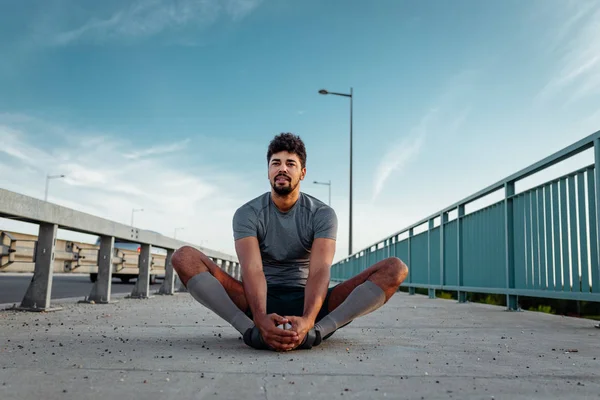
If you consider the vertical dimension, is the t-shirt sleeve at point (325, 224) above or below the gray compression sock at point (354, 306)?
above

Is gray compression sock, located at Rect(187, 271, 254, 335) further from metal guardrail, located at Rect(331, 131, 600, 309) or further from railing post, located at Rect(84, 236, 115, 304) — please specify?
railing post, located at Rect(84, 236, 115, 304)

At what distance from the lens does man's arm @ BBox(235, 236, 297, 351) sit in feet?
8.61

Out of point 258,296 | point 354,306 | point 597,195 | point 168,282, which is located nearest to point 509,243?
point 597,195

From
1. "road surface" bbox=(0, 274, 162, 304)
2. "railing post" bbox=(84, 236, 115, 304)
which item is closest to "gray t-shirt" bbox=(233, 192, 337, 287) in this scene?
"railing post" bbox=(84, 236, 115, 304)

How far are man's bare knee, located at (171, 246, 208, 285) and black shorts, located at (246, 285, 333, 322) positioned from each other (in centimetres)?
38

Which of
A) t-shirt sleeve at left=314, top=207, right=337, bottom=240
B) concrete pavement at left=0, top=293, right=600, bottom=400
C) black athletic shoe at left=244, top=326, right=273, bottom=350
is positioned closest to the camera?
concrete pavement at left=0, top=293, right=600, bottom=400

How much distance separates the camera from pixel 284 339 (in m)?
2.62

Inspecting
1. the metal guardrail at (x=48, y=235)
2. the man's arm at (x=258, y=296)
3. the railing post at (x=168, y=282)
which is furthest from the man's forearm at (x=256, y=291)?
the railing post at (x=168, y=282)

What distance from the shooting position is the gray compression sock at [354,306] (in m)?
2.94

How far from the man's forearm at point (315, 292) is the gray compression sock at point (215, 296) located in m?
0.37

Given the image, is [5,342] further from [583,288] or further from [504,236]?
[504,236]

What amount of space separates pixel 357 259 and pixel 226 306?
16.4 metres

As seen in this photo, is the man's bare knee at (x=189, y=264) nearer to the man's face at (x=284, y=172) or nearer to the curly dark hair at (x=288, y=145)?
the man's face at (x=284, y=172)

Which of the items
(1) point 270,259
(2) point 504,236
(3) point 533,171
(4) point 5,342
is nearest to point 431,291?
(2) point 504,236
